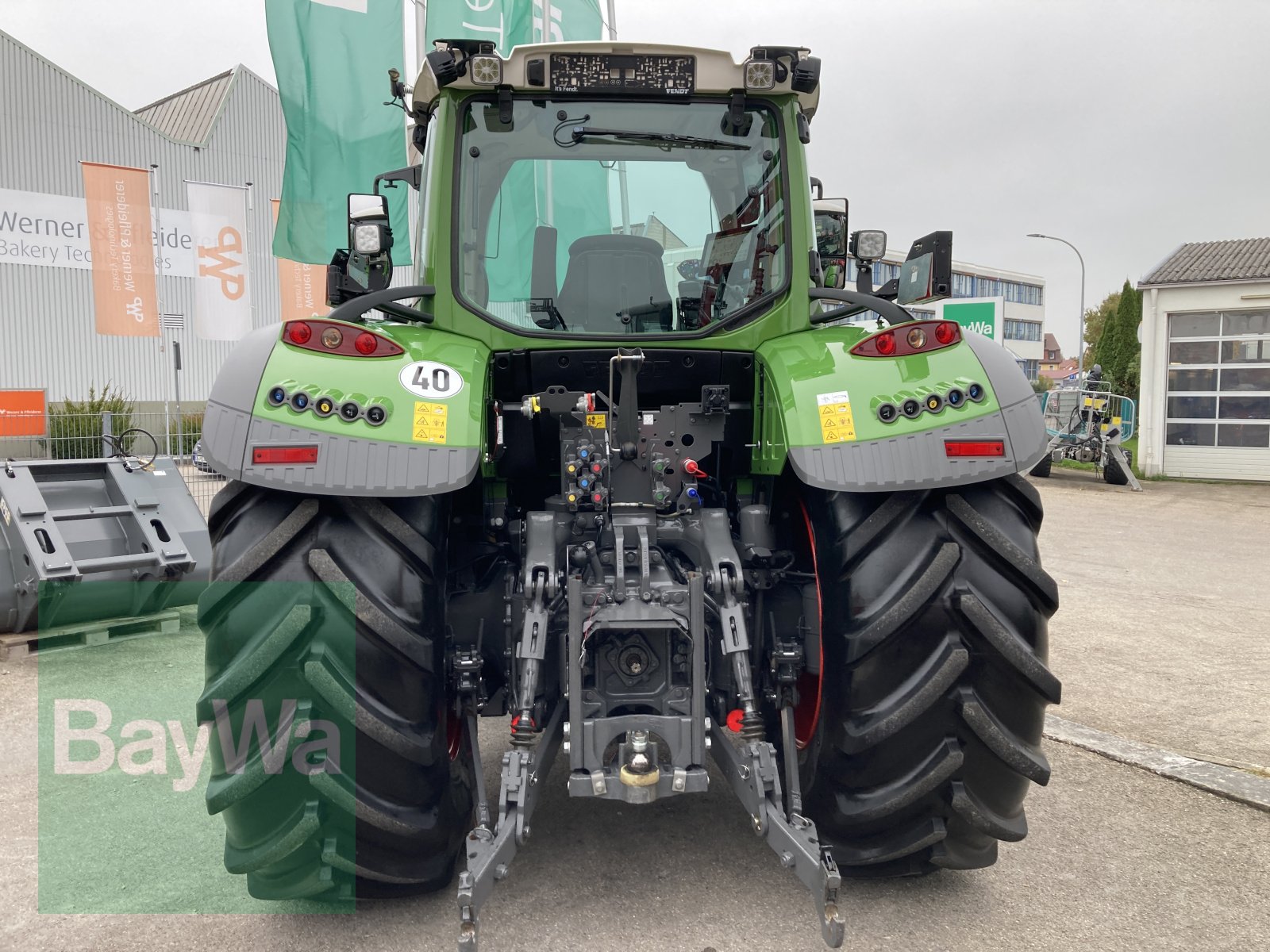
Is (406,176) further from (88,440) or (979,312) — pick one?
(979,312)

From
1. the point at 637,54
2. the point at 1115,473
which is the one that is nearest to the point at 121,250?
the point at 637,54

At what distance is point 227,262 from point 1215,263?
19.3 meters

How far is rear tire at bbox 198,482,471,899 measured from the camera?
7.99ft

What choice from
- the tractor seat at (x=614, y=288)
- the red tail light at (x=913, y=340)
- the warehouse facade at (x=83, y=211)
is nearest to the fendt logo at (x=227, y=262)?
the warehouse facade at (x=83, y=211)

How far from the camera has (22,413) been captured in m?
9.70

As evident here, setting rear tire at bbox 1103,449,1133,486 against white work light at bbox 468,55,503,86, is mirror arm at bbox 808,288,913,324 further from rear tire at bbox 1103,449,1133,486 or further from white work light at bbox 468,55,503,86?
rear tire at bbox 1103,449,1133,486

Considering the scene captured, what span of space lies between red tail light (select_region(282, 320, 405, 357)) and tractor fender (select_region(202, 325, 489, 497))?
2 cm

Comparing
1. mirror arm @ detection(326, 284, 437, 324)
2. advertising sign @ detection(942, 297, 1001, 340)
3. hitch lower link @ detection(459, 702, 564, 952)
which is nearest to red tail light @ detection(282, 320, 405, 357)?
mirror arm @ detection(326, 284, 437, 324)

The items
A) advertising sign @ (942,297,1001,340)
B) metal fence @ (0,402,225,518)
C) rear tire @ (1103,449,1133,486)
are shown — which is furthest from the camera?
advertising sign @ (942,297,1001,340)

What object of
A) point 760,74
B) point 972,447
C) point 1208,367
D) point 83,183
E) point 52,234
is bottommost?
point 972,447

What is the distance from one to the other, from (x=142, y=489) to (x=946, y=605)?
561cm

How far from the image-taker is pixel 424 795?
2578 millimetres

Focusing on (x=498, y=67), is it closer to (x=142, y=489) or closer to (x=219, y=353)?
(x=142, y=489)

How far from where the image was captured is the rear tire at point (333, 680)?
2.44 meters
